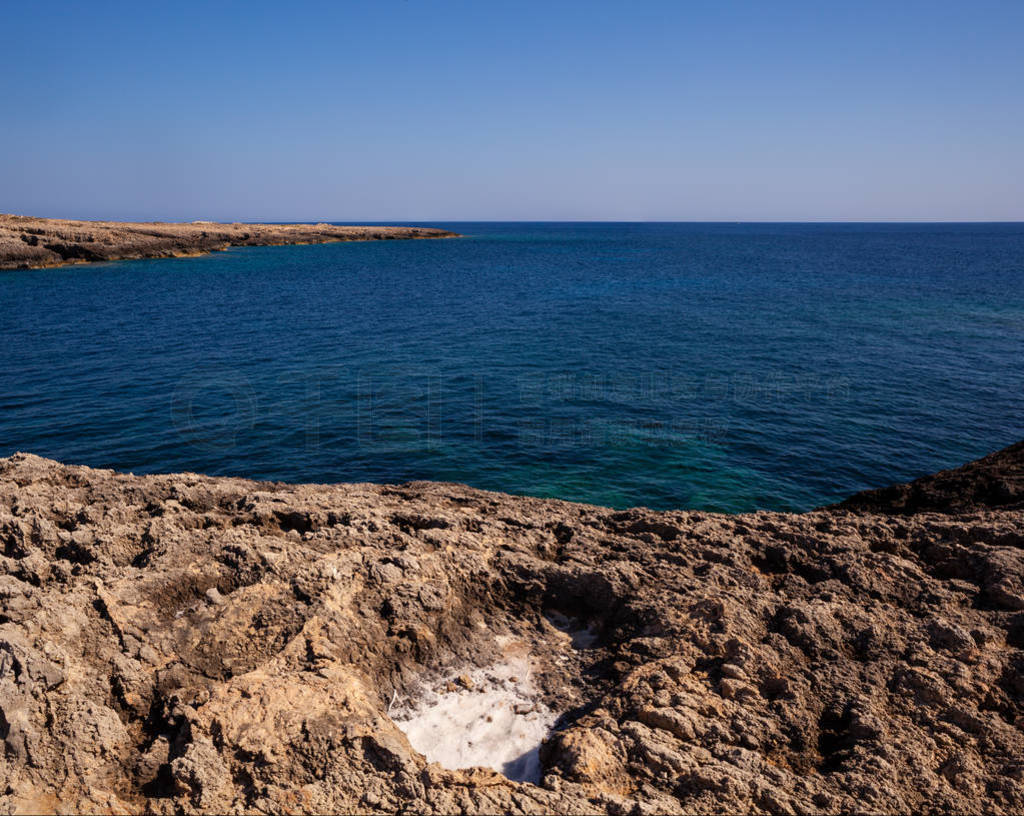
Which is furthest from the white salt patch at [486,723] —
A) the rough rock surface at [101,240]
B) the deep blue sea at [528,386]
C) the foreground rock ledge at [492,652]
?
the rough rock surface at [101,240]

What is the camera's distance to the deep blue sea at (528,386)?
23778 millimetres

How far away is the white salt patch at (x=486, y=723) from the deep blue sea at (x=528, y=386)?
12.5m

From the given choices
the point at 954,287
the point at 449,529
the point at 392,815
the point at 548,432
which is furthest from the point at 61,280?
the point at 954,287

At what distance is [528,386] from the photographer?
33781 millimetres

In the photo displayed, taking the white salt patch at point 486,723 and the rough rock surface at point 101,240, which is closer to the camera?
the white salt patch at point 486,723

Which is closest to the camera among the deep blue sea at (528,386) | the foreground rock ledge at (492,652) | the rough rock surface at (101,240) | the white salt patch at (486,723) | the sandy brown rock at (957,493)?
the foreground rock ledge at (492,652)

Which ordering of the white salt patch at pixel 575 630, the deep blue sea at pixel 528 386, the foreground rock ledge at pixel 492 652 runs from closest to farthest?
the foreground rock ledge at pixel 492 652 → the white salt patch at pixel 575 630 → the deep blue sea at pixel 528 386

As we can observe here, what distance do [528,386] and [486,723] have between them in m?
26.3

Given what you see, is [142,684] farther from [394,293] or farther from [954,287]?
[954,287]

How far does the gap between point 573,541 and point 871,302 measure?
64.9 metres

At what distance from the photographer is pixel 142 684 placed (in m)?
7.86

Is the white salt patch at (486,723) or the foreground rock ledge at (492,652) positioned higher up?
the foreground rock ledge at (492,652)

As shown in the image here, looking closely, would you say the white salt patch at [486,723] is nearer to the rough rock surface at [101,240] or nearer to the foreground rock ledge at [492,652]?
the foreground rock ledge at [492,652]

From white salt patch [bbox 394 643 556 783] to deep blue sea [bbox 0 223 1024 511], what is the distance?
40.9 feet
